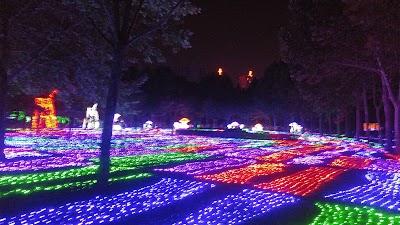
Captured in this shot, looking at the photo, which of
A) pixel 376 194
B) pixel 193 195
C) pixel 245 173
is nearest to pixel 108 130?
pixel 193 195

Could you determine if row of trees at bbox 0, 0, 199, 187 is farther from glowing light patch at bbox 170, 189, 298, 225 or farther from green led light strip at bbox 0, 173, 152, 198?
glowing light patch at bbox 170, 189, 298, 225

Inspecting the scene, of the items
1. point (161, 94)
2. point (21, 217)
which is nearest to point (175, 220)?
point (21, 217)

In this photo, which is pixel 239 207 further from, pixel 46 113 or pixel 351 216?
pixel 46 113

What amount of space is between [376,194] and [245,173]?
4.19 m

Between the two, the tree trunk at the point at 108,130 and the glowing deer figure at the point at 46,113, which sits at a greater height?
the glowing deer figure at the point at 46,113

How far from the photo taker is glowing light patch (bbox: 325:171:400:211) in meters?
9.20

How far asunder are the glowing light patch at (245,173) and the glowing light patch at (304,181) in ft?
2.67

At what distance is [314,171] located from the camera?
1445 cm

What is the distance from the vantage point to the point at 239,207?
8281mm

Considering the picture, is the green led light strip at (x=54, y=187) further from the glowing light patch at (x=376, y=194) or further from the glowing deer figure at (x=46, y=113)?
the glowing deer figure at (x=46, y=113)

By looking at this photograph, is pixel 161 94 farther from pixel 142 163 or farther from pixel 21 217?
pixel 21 217

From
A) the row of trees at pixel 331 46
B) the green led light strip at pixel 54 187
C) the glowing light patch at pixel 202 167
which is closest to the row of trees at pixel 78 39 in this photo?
the green led light strip at pixel 54 187

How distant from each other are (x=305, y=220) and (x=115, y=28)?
19.7ft

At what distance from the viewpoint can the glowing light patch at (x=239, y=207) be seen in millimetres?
7273
